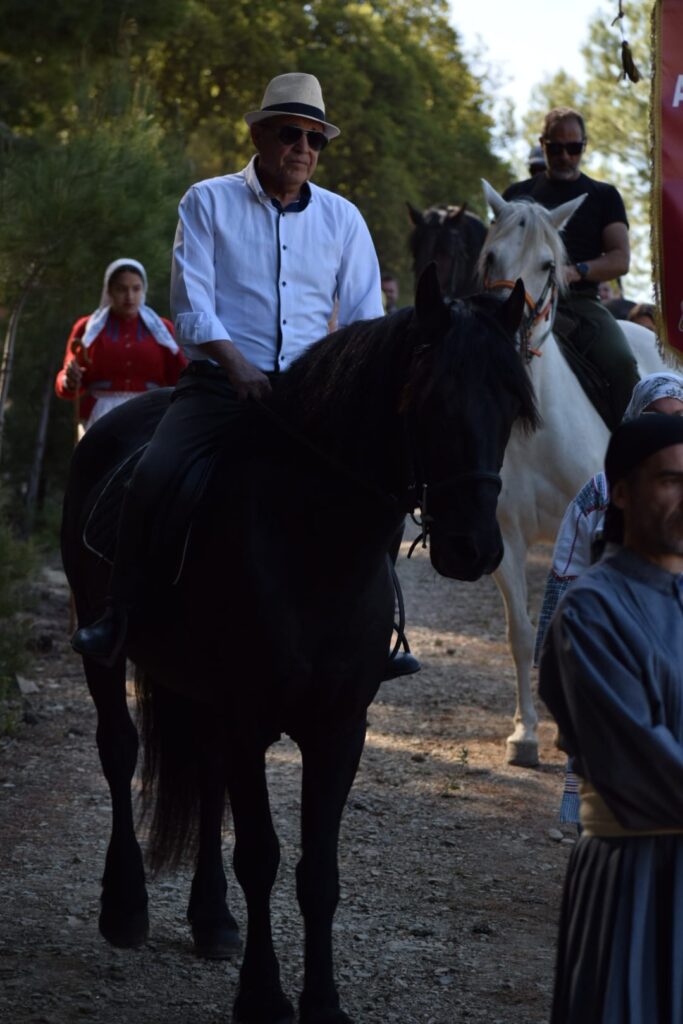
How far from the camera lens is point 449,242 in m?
13.4

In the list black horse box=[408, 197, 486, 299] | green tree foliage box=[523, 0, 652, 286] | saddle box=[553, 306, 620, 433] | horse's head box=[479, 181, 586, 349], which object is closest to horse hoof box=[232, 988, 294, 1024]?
horse's head box=[479, 181, 586, 349]

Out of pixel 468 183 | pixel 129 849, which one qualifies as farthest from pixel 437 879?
pixel 468 183

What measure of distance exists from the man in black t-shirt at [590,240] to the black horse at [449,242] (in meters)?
3.76

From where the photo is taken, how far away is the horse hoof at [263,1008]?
4.83 m

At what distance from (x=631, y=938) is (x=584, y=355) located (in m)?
6.01

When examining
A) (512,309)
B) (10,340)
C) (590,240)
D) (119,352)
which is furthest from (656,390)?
(10,340)

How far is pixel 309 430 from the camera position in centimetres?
482

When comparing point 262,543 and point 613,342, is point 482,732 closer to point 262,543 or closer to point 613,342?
point 613,342

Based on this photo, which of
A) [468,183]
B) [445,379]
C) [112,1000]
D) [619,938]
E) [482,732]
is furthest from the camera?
[468,183]

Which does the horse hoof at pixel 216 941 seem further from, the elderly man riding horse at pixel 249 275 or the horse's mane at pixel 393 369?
the horse's mane at pixel 393 369

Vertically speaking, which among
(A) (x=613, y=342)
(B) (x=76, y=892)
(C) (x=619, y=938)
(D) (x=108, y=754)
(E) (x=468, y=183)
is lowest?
(B) (x=76, y=892)

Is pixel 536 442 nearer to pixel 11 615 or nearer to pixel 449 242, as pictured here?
pixel 11 615

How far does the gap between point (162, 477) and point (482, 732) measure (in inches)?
183

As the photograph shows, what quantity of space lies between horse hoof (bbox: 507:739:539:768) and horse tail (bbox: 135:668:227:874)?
284cm
